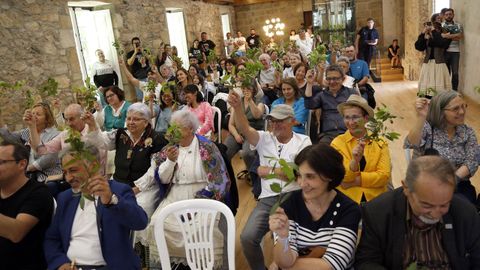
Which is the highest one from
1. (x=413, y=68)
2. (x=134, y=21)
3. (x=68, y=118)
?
(x=134, y=21)

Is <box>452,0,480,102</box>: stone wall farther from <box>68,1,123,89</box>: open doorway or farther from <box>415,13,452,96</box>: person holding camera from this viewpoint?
<box>68,1,123,89</box>: open doorway

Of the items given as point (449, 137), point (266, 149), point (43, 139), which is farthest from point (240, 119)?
point (43, 139)

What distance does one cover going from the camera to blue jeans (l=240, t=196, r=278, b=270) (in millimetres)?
2539

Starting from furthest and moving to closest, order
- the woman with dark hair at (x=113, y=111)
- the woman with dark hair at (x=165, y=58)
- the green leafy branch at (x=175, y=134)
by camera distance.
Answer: the woman with dark hair at (x=165, y=58)
the woman with dark hair at (x=113, y=111)
the green leafy branch at (x=175, y=134)

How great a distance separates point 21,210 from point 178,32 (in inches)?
360

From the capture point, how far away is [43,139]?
3.47 metres

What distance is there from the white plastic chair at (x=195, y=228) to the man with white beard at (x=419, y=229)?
0.79 metres

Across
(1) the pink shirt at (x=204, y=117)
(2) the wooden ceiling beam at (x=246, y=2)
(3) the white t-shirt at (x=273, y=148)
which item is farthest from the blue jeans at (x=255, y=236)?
(2) the wooden ceiling beam at (x=246, y=2)

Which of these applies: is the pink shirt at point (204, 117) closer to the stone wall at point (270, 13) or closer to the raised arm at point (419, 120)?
the raised arm at point (419, 120)

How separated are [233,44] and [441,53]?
6.22 meters

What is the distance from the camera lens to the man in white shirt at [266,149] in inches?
102

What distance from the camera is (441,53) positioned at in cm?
700

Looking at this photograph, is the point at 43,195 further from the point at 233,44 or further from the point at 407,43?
the point at 407,43

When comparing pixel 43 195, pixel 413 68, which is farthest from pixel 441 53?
pixel 43 195
